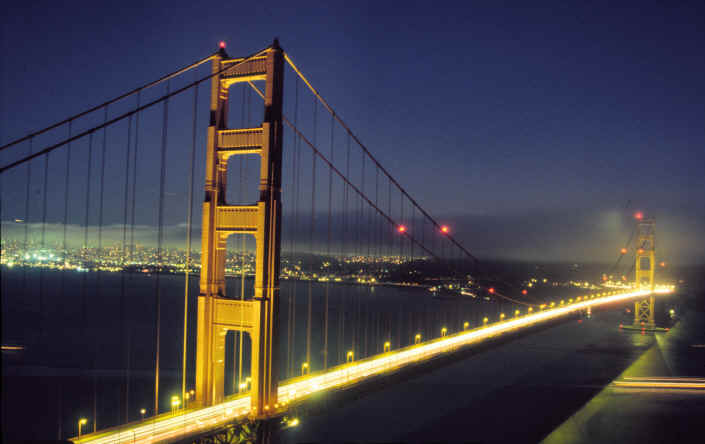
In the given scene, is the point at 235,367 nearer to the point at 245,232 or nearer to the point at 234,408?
the point at 245,232

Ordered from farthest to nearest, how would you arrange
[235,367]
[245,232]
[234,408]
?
[235,367]
[245,232]
[234,408]

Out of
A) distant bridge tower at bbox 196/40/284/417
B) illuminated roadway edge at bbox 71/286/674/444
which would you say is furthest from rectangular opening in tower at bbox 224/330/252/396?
distant bridge tower at bbox 196/40/284/417

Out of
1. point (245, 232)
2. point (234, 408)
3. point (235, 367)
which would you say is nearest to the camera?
point (234, 408)

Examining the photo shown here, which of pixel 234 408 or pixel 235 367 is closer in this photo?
pixel 234 408

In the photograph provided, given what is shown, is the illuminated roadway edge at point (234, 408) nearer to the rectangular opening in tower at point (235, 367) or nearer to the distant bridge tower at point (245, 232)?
the distant bridge tower at point (245, 232)

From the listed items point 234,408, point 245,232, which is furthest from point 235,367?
point 234,408

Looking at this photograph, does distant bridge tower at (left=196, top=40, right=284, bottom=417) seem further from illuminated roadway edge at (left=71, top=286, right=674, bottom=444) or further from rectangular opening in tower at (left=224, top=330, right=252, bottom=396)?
rectangular opening in tower at (left=224, top=330, right=252, bottom=396)

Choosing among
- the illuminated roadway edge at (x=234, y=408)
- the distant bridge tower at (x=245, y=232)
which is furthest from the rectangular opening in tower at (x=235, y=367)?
the distant bridge tower at (x=245, y=232)

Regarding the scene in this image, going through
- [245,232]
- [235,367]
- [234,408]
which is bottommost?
[235,367]
